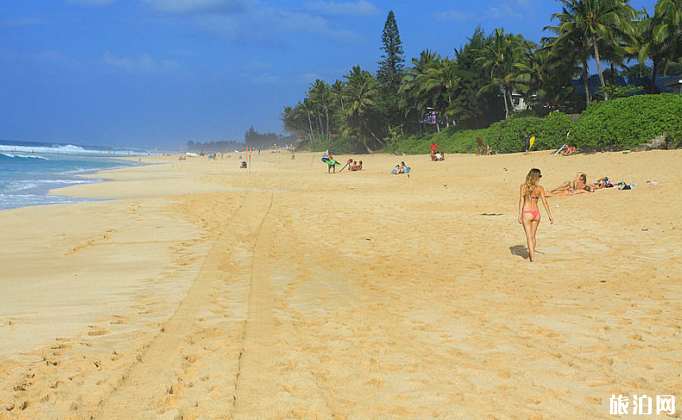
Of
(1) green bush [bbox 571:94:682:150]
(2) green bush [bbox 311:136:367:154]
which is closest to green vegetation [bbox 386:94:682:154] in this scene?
(1) green bush [bbox 571:94:682:150]

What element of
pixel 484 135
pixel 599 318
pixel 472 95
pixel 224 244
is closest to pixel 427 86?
pixel 472 95

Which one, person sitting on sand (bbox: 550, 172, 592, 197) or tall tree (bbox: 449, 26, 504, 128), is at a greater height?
tall tree (bbox: 449, 26, 504, 128)

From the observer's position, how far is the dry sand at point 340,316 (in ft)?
10.2

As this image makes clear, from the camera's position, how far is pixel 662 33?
1197 inches

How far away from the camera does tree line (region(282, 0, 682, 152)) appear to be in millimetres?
30531

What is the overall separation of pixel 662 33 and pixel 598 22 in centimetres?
487

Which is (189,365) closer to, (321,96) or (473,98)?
(473,98)

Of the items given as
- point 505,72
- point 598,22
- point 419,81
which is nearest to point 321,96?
point 419,81

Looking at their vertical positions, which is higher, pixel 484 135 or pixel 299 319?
pixel 484 135

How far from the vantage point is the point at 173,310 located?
5191mm

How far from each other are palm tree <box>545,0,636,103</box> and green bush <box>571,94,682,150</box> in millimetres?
8432

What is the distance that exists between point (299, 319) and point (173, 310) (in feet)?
4.90

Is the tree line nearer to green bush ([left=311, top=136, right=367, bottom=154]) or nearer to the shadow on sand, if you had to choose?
green bush ([left=311, top=136, right=367, bottom=154])

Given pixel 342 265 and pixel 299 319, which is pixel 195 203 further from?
pixel 299 319
